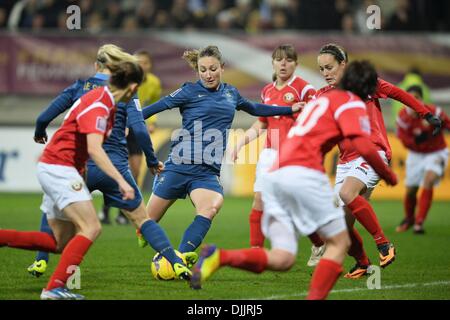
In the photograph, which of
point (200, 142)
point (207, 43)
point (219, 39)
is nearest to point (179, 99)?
point (200, 142)

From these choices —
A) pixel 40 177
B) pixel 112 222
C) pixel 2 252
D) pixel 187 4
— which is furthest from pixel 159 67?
pixel 40 177

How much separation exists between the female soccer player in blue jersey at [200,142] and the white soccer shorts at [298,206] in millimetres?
2065

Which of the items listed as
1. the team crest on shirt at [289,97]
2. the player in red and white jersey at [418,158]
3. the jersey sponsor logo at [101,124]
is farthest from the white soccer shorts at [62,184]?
the player in red and white jersey at [418,158]

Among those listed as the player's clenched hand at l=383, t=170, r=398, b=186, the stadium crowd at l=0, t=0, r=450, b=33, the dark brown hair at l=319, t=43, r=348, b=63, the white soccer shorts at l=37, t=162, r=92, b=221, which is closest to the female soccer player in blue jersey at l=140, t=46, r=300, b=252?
the dark brown hair at l=319, t=43, r=348, b=63

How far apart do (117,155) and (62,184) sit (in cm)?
137

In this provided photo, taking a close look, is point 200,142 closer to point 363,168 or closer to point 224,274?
point 224,274

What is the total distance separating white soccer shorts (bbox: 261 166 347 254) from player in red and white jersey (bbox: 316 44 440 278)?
2226mm

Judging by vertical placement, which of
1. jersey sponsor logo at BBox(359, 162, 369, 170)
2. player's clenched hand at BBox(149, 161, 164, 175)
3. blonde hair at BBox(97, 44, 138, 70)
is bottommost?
jersey sponsor logo at BBox(359, 162, 369, 170)

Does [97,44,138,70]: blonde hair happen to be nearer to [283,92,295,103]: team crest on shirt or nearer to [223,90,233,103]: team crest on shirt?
[223,90,233,103]: team crest on shirt

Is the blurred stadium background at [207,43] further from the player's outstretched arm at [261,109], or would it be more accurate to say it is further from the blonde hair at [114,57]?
the blonde hair at [114,57]

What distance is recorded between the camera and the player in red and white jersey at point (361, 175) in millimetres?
8680

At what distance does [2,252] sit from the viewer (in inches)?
398

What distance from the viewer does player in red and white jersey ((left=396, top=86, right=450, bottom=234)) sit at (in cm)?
1358
